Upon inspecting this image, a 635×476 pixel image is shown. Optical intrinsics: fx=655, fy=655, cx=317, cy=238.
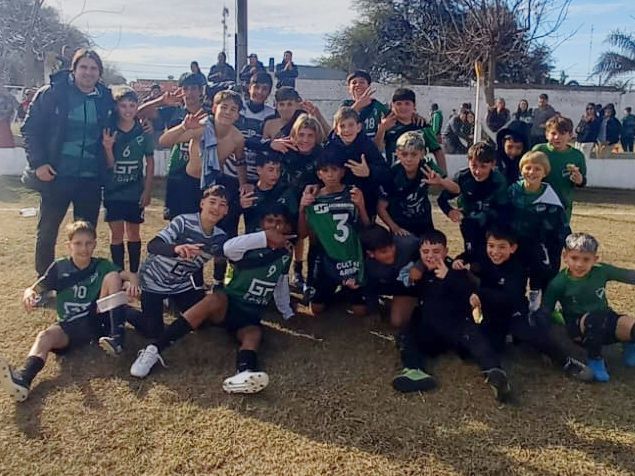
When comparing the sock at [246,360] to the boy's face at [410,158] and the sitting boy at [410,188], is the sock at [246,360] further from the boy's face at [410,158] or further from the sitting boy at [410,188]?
the boy's face at [410,158]

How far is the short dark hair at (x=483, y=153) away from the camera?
15.2 feet

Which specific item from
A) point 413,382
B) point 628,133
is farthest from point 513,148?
point 628,133

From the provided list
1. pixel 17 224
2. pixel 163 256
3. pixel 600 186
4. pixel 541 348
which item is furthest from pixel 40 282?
pixel 600 186

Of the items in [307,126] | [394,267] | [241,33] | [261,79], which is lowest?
[394,267]

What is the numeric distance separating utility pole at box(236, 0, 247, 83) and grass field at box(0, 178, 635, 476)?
8499mm

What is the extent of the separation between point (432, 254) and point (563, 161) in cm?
145

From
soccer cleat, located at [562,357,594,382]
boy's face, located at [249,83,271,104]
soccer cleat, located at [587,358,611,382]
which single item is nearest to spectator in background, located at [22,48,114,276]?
boy's face, located at [249,83,271,104]

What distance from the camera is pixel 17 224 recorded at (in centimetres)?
849

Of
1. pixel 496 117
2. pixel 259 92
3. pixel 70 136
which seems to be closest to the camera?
pixel 70 136

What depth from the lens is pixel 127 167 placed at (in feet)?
17.4

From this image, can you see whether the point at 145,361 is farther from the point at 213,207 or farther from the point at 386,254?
the point at 386,254

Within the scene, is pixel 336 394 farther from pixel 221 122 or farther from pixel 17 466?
pixel 221 122

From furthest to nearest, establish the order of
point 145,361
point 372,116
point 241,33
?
point 241,33 < point 372,116 < point 145,361

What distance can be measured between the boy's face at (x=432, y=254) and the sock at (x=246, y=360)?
4.21 feet
